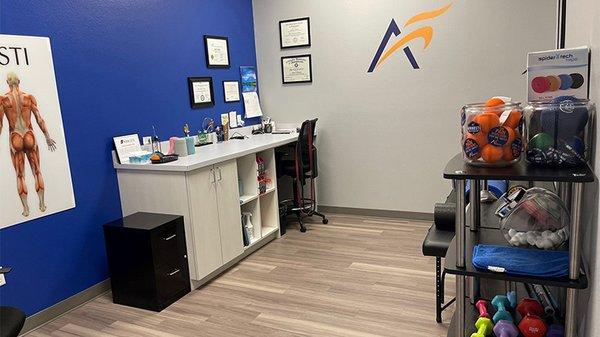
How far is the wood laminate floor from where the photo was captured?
2654mm

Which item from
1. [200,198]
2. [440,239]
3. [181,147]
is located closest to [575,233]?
[440,239]

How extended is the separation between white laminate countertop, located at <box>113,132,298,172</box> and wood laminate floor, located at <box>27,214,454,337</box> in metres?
0.91

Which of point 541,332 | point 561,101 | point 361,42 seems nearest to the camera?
point 561,101

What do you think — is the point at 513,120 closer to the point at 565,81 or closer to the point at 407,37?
the point at 565,81

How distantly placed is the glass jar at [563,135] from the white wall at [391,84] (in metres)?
2.83

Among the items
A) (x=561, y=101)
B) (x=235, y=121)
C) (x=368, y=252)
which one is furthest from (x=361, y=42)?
(x=561, y=101)

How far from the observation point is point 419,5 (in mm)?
4148

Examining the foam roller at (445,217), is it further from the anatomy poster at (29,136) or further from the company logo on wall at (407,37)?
the anatomy poster at (29,136)

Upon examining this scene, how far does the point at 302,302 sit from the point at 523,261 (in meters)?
1.82

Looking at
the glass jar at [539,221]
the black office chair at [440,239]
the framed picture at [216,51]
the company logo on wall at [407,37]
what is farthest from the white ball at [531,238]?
the framed picture at [216,51]

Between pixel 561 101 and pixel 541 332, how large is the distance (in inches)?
31.9

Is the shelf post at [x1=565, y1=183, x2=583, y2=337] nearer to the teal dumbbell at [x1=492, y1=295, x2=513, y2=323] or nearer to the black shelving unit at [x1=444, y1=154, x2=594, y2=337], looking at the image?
the black shelving unit at [x1=444, y1=154, x2=594, y2=337]

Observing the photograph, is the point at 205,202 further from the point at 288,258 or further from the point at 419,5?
the point at 419,5

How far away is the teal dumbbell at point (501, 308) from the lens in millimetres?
1673
